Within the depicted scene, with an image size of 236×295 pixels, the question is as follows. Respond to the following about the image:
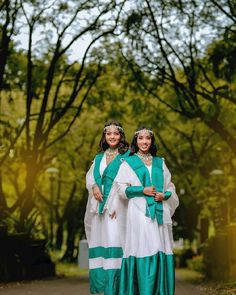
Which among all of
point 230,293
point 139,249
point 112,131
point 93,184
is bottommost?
point 230,293

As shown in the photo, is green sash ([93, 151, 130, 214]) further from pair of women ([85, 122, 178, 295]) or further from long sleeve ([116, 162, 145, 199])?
long sleeve ([116, 162, 145, 199])

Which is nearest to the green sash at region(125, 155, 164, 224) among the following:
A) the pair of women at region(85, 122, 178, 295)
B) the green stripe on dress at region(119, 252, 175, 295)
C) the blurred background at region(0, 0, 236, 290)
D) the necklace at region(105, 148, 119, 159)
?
the pair of women at region(85, 122, 178, 295)

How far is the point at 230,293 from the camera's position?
12.8 metres

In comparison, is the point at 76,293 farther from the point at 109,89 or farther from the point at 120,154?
the point at 109,89

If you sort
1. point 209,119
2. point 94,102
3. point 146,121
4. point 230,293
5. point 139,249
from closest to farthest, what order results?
1. point 139,249
2. point 230,293
3. point 209,119
4. point 94,102
5. point 146,121

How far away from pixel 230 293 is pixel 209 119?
630 centimetres

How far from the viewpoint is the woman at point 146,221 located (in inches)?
331

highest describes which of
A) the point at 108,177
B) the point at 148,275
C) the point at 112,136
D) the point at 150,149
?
the point at 112,136

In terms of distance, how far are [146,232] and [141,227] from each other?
94mm

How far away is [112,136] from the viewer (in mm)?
9484

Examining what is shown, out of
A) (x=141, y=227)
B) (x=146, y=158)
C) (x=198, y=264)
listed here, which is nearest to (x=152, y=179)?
(x=146, y=158)

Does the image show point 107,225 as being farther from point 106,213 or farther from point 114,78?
point 114,78

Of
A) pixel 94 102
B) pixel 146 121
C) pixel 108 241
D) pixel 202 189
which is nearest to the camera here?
pixel 108 241

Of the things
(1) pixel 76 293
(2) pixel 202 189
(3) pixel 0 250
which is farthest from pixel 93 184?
(2) pixel 202 189
